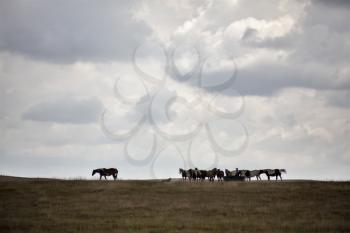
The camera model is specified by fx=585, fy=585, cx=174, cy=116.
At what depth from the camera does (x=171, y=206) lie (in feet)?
119

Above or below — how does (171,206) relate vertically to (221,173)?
below

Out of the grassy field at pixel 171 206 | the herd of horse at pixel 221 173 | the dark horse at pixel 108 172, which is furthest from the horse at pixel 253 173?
the dark horse at pixel 108 172

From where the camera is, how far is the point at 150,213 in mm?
33562

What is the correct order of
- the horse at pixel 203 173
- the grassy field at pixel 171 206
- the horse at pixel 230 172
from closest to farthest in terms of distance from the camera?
the grassy field at pixel 171 206
the horse at pixel 203 173
the horse at pixel 230 172

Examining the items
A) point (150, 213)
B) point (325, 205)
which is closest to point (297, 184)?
point (325, 205)

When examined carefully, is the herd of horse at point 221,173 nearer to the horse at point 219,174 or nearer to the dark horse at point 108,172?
the horse at point 219,174

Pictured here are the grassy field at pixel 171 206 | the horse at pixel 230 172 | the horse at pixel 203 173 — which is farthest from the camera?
the horse at pixel 230 172

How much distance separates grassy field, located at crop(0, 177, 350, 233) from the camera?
29.3m

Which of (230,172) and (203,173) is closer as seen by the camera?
(203,173)

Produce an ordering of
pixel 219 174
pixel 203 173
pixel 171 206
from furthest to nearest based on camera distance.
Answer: pixel 219 174
pixel 203 173
pixel 171 206

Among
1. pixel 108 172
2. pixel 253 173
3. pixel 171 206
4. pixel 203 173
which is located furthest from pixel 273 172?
pixel 171 206

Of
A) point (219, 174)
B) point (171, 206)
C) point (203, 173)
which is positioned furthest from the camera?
point (219, 174)

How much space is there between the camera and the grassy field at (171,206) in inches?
1153

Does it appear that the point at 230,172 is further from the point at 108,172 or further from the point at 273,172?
the point at 108,172
